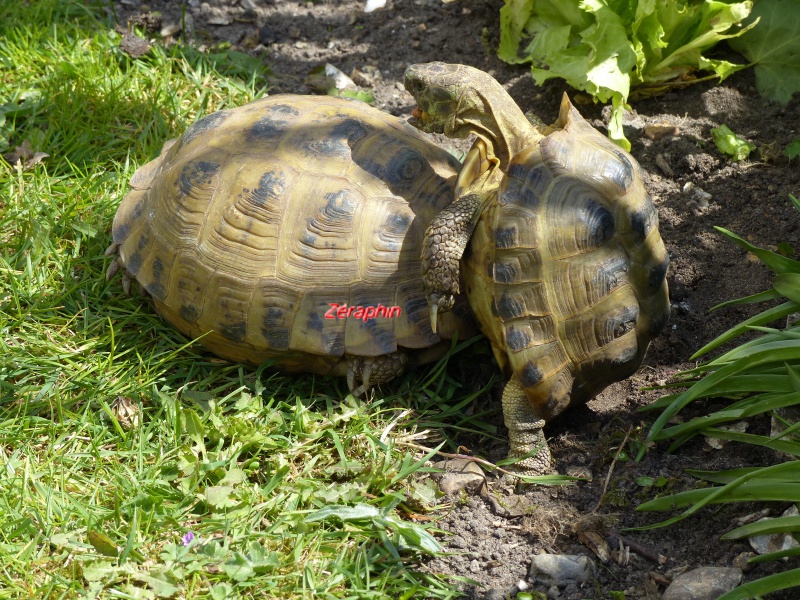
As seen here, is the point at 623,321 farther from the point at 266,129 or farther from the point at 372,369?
the point at 266,129

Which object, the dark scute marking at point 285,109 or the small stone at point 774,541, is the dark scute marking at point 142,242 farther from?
the small stone at point 774,541

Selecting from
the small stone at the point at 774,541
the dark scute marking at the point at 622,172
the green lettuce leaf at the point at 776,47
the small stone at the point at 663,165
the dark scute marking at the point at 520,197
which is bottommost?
the small stone at the point at 774,541

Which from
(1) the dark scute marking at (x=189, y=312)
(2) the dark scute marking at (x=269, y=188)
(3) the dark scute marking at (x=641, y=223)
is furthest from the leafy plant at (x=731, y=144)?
(1) the dark scute marking at (x=189, y=312)

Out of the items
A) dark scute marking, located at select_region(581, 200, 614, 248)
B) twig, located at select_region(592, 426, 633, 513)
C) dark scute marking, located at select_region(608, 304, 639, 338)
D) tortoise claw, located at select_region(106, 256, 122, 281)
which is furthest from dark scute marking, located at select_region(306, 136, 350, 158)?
twig, located at select_region(592, 426, 633, 513)

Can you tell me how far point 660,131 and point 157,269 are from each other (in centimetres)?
304

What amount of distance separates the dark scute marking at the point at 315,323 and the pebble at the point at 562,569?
140 centimetres

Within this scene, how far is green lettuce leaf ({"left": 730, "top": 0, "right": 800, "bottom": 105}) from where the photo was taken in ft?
16.1

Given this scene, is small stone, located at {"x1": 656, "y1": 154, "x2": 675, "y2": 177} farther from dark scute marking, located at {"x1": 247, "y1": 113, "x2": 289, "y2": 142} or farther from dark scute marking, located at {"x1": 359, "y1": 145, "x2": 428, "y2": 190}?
dark scute marking, located at {"x1": 247, "y1": 113, "x2": 289, "y2": 142}

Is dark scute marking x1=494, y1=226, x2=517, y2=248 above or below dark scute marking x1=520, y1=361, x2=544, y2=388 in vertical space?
above

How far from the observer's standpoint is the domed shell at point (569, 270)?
3.40 meters

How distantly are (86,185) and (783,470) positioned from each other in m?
4.01

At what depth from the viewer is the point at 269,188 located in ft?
12.4

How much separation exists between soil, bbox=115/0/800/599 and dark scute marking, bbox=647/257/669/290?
521mm

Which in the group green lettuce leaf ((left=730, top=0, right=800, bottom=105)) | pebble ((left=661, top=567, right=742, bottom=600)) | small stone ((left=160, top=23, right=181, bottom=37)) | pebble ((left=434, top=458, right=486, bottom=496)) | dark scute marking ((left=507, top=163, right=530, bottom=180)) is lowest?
pebble ((left=434, top=458, right=486, bottom=496))
